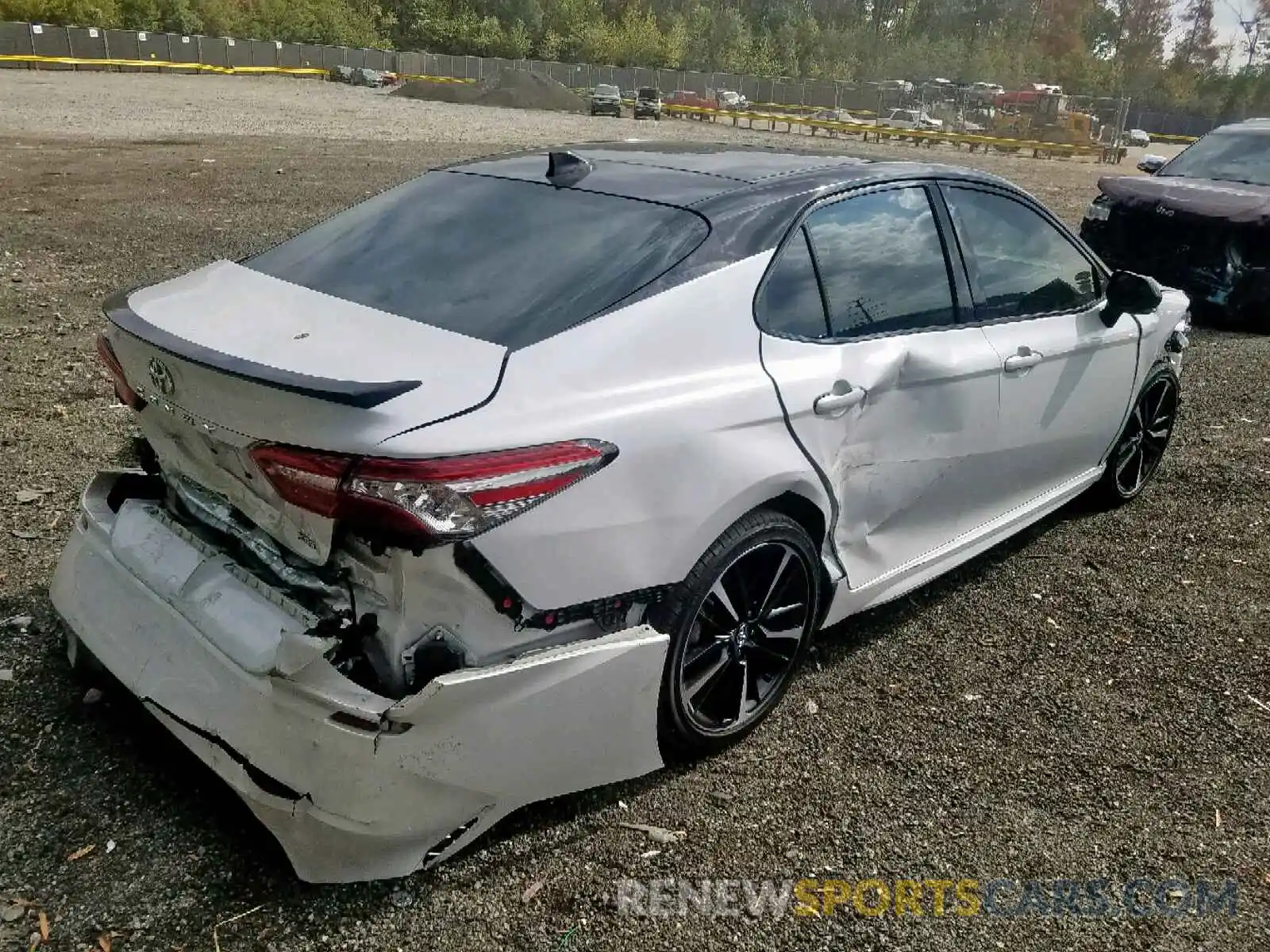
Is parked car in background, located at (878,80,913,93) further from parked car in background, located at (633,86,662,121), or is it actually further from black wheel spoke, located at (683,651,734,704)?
black wheel spoke, located at (683,651,734,704)

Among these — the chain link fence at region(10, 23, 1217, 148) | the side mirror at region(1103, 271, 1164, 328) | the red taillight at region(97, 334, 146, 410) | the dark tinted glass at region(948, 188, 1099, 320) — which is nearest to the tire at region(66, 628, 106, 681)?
the red taillight at region(97, 334, 146, 410)

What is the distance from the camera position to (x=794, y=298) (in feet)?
9.87

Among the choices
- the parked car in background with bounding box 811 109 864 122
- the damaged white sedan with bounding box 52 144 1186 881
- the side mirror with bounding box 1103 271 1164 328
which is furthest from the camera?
the parked car in background with bounding box 811 109 864 122

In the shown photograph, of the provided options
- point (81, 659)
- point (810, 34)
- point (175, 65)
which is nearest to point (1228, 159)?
point (81, 659)

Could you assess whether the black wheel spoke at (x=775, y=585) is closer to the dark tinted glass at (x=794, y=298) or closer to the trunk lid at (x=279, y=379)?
the dark tinted glass at (x=794, y=298)

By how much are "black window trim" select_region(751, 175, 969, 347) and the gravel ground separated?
1.15 meters

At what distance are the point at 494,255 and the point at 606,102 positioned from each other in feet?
139

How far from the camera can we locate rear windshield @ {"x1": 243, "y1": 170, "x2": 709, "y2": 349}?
264cm

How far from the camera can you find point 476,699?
229 cm

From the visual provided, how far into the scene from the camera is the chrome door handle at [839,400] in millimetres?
2934

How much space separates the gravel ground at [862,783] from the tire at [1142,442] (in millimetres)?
136

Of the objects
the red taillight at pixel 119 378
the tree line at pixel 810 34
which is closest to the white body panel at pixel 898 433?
the red taillight at pixel 119 378

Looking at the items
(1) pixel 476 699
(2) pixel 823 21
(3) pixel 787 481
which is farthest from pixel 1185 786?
(2) pixel 823 21

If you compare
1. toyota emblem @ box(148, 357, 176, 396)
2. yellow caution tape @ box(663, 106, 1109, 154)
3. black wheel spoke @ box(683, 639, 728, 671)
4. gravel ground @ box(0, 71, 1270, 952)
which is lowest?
yellow caution tape @ box(663, 106, 1109, 154)
